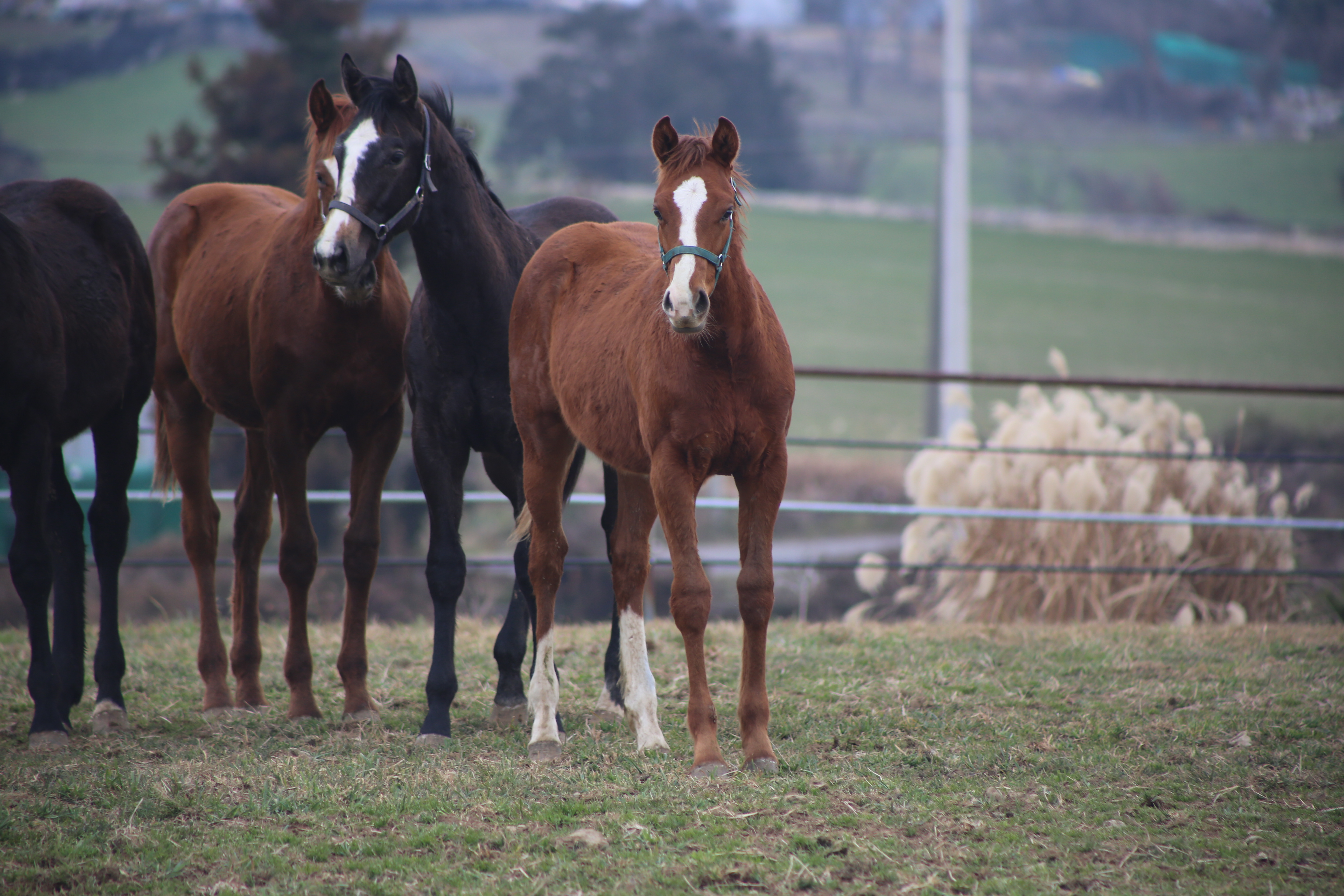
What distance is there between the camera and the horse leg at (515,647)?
15.5ft

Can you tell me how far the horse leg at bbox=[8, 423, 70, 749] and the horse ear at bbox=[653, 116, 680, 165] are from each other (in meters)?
2.65

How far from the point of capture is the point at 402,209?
4.31m

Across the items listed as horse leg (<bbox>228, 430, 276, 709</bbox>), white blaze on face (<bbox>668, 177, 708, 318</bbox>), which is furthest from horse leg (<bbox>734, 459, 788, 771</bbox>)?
horse leg (<bbox>228, 430, 276, 709</bbox>)

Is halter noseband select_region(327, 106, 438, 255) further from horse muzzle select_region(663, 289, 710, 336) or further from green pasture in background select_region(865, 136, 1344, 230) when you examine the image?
green pasture in background select_region(865, 136, 1344, 230)

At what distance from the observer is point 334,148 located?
14.1 ft

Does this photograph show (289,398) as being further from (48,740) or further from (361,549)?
(48,740)

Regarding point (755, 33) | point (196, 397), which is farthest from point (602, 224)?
point (755, 33)

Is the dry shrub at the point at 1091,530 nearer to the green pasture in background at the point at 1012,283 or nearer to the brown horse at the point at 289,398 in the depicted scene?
the brown horse at the point at 289,398

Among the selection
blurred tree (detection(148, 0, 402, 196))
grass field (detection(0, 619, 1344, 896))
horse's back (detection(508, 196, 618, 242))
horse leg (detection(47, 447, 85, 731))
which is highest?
blurred tree (detection(148, 0, 402, 196))

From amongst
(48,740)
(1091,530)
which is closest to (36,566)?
(48,740)

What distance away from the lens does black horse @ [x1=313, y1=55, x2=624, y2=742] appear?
4.24 metres

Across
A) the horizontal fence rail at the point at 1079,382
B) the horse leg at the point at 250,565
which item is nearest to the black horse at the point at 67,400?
the horse leg at the point at 250,565

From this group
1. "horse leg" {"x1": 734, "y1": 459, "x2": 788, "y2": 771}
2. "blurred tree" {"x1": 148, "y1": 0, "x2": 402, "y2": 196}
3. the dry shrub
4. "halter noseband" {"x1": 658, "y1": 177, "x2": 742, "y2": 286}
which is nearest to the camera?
"halter noseband" {"x1": 658, "y1": 177, "x2": 742, "y2": 286}

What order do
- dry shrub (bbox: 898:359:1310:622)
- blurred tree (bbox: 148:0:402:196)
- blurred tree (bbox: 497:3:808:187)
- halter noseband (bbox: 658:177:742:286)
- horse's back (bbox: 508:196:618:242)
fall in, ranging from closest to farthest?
halter noseband (bbox: 658:177:742:286), horse's back (bbox: 508:196:618:242), dry shrub (bbox: 898:359:1310:622), blurred tree (bbox: 148:0:402:196), blurred tree (bbox: 497:3:808:187)
